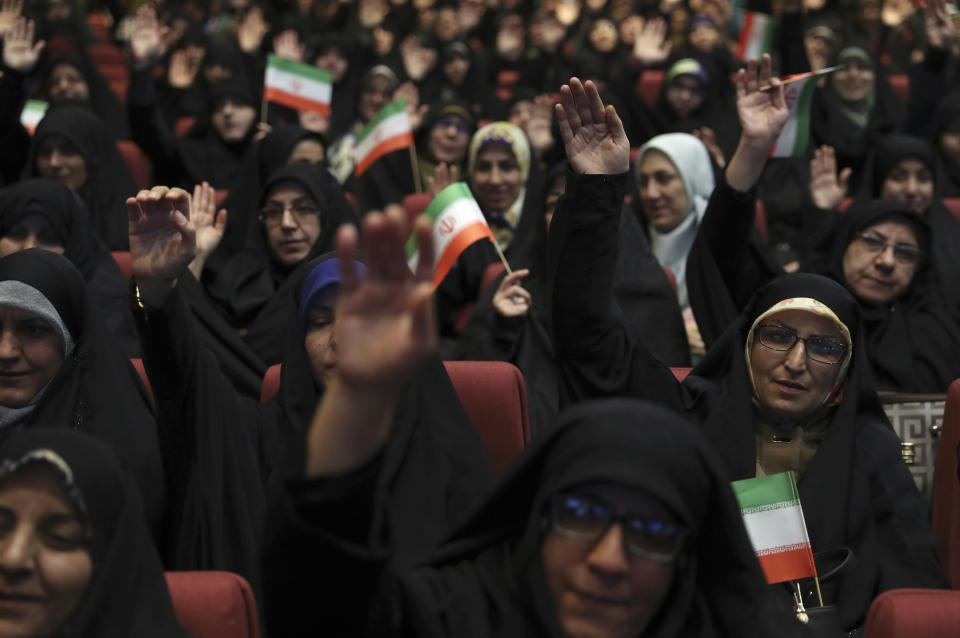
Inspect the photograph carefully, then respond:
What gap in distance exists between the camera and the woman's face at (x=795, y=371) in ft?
7.66

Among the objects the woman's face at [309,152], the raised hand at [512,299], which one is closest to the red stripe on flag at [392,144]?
the woman's face at [309,152]

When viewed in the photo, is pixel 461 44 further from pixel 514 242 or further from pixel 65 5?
pixel 514 242

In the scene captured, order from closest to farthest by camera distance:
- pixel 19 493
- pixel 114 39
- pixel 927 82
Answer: pixel 19 493, pixel 927 82, pixel 114 39

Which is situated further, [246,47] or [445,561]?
[246,47]

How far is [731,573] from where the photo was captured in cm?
143

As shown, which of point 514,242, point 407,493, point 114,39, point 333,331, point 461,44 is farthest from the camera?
point 114,39

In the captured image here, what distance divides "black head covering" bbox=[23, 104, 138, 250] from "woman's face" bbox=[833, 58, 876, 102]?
4019 mm

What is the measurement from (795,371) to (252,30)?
6576 millimetres

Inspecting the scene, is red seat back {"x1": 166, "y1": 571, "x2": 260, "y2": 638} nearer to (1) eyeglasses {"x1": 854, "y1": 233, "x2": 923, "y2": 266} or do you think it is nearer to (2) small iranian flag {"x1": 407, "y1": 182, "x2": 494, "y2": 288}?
(2) small iranian flag {"x1": 407, "y1": 182, "x2": 494, "y2": 288}

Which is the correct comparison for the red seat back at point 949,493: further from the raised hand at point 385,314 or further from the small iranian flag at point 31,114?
the small iranian flag at point 31,114

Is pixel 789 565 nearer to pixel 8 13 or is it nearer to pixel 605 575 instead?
pixel 605 575

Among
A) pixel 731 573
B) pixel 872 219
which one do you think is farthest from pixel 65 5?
pixel 731 573

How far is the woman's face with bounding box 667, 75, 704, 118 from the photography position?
626 centimetres

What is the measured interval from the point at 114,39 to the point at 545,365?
6.88 metres
